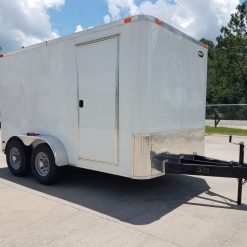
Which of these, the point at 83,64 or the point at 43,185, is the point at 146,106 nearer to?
the point at 83,64

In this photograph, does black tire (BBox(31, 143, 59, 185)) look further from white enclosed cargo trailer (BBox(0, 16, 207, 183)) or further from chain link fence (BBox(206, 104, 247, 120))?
chain link fence (BBox(206, 104, 247, 120))

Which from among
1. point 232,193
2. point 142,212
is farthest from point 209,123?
point 142,212

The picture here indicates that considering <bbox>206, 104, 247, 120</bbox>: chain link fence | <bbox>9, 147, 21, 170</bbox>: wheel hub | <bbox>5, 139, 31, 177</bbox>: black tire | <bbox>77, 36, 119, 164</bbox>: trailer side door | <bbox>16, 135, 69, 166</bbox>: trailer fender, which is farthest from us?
<bbox>206, 104, 247, 120</bbox>: chain link fence

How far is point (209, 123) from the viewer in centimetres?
2308

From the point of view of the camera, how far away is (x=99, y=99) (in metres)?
5.63

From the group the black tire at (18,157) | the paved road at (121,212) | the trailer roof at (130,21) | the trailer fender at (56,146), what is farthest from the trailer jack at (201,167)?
the black tire at (18,157)

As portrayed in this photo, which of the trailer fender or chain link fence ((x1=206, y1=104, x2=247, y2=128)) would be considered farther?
chain link fence ((x1=206, y1=104, x2=247, y2=128))

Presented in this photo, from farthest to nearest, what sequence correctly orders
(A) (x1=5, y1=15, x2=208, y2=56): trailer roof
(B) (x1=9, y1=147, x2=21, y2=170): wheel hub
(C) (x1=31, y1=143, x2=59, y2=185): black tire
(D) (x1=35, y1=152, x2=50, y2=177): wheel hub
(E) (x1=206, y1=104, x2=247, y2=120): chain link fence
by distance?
(E) (x1=206, y1=104, x2=247, y2=120): chain link fence → (B) (x1=9, y1=147, x2=21, y2=170): wheel hub → (D) (x1=35, y1=152, x2=50, y2=177): wheel hub → (C) (x1=31, y1=143, x2=59, y2=185): black tire → (A) (x1=5, y1=15, x2=208, y2=56): trailer roof

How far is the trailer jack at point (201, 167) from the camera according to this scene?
16.6ft

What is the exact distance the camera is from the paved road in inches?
162

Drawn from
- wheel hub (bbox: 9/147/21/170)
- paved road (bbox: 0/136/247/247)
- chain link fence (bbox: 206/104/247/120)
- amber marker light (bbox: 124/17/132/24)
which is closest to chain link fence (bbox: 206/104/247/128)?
chain link fence (bbox: 206/104/247/120)

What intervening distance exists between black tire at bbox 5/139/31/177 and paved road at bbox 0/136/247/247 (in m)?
0.28

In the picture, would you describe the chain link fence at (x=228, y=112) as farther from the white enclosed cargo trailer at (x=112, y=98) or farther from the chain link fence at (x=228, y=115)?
the white enclosed cargo trailer at (x=112, y=98)

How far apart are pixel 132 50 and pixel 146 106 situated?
2.84ft
